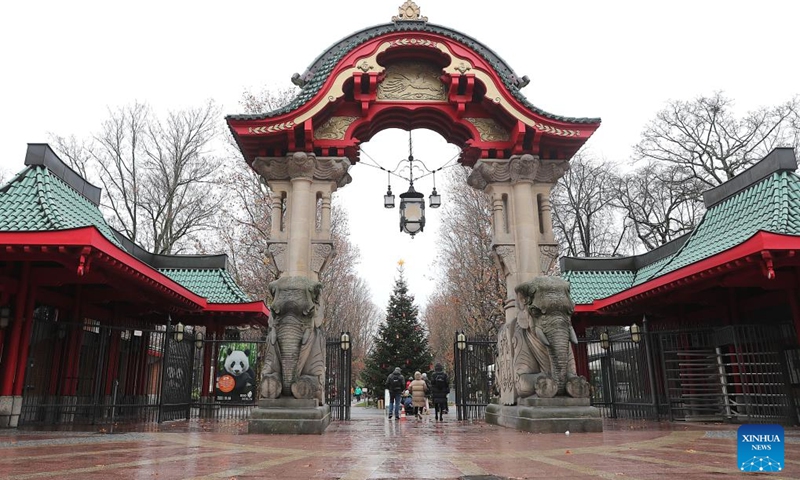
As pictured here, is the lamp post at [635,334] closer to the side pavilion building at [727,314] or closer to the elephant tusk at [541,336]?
the side pavilion building at [727,314]

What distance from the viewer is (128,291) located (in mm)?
13047

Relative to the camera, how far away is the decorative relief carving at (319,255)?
11414 millimetres

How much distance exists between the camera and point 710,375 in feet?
40.9

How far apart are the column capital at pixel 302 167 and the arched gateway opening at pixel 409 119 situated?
0.07 feet

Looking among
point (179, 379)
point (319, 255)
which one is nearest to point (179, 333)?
point (179, 379)

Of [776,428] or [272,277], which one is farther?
[272,277]

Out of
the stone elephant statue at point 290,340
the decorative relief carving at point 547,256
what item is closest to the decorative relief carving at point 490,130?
the decorative relief carving at point 547,256

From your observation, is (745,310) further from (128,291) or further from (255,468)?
(128,291)

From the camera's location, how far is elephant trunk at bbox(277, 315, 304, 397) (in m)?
9.75

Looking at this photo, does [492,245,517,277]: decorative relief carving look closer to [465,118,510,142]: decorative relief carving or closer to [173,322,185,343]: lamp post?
[465,118,510,142]: decorative relief carving

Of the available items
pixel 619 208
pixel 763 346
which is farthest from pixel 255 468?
pixel 619 208

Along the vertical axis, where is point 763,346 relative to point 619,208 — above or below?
below

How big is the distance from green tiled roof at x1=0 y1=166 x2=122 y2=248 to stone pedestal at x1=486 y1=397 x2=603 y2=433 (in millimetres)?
8652

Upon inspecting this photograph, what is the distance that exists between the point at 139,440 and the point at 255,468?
4057 millimetres
